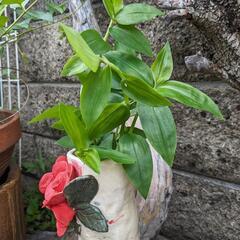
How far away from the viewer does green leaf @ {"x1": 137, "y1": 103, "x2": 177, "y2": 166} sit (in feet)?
1.89

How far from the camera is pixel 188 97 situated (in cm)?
56

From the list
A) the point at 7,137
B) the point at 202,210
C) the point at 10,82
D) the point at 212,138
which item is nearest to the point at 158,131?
the point at 212,138

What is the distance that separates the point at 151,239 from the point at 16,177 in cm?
58

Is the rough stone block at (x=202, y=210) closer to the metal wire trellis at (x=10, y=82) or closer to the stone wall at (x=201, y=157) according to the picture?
the stone wall at (x=201, y=157)

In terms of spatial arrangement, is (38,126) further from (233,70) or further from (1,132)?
(233,70)

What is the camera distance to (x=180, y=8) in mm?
649

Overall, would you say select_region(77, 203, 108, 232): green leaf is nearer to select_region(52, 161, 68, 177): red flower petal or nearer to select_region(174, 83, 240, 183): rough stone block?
select_region(52, 161, 68, 177): red flower petal

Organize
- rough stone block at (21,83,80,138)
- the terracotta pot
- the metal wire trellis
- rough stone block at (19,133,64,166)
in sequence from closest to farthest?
the terracotta pot < rough stone block at (21,83,80,138) < rough stone block at (19,133,64,166) < the metal wire trellis

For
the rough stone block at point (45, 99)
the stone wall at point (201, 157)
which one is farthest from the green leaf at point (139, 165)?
the rough stone block at point (45, 99)

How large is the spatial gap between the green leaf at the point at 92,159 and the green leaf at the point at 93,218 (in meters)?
0.10

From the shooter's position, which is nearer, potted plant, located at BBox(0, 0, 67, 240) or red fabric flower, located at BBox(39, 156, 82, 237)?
red fabric flower, located at BBox(39, 156, 82, 237)

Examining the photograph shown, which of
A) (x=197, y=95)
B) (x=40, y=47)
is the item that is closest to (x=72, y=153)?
(x=197, y=95)

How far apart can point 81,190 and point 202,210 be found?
524mm

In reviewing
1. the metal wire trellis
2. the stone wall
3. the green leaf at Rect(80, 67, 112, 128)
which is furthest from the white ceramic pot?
the metal wire trellis
